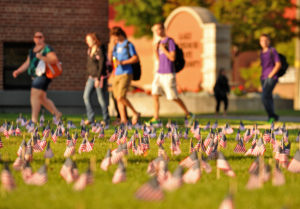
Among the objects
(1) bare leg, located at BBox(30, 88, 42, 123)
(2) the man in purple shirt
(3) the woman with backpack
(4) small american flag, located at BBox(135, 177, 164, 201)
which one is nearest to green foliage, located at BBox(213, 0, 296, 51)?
(2) the man in purple shirt

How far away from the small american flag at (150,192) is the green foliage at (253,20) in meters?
33.6

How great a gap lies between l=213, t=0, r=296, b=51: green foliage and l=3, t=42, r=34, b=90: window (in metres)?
20.9

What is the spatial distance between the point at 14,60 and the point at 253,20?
22049 millimetres

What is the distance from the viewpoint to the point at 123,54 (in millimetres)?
12320

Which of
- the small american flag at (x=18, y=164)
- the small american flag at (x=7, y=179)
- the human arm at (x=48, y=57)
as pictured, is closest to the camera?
the small american flag at (x=7, y=179)

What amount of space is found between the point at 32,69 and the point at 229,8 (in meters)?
26.4

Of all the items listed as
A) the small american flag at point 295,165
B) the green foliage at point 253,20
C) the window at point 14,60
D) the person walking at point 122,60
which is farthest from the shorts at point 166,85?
the green foliage at point 253,20

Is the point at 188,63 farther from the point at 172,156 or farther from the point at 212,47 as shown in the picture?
the point at 172,156

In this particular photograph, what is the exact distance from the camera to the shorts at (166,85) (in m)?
12.9

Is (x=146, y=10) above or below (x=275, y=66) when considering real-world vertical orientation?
above

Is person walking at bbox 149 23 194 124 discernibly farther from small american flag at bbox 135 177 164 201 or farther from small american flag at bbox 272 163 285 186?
small american flag at bbox 135 177 164 201

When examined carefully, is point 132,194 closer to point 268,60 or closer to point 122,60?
point 122,60

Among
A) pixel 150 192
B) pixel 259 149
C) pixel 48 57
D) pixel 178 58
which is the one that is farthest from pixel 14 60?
pixel 150 192

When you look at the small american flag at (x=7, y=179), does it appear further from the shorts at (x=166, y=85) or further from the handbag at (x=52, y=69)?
the shorts at (x=166, y=85)
